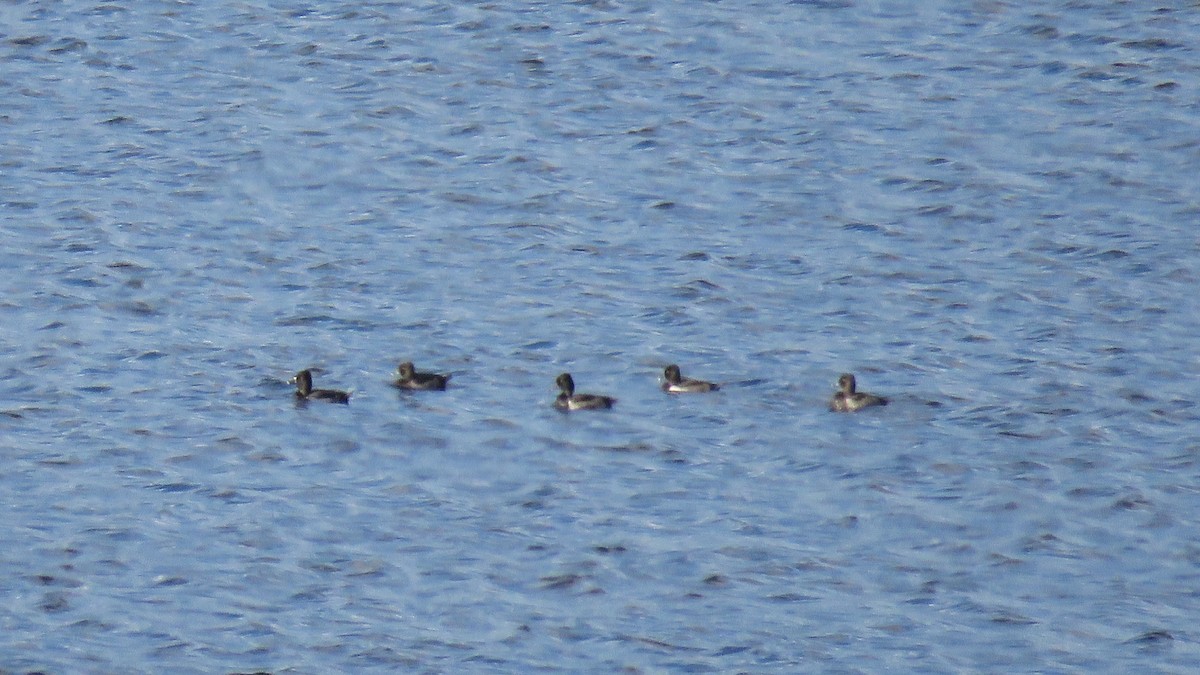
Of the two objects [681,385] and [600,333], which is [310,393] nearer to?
[600,333]

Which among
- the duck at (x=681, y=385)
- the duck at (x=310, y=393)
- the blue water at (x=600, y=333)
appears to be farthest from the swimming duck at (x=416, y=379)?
the duck at (x=681, y=385)

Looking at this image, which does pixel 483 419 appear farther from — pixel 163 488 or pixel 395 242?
pixel 395 242

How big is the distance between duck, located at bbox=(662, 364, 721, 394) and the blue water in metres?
0.09

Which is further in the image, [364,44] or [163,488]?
[364,44]

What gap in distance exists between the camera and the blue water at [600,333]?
1436 centimetres

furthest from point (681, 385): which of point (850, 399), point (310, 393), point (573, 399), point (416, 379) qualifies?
point (310, 393)

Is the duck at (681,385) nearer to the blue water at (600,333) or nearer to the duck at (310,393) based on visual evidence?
the blue water at (600,333)

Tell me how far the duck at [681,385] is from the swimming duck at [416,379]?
5.94 feet

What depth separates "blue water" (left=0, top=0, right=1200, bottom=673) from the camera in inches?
565

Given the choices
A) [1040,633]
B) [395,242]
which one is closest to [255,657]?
[1040,633]

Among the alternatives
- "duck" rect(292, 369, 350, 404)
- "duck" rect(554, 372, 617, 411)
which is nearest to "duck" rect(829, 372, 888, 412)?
"duck" rect(554, 372, 617, 411)

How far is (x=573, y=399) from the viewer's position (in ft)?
58.4

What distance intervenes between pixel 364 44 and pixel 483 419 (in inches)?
421

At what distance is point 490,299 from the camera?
20219 millimetres
